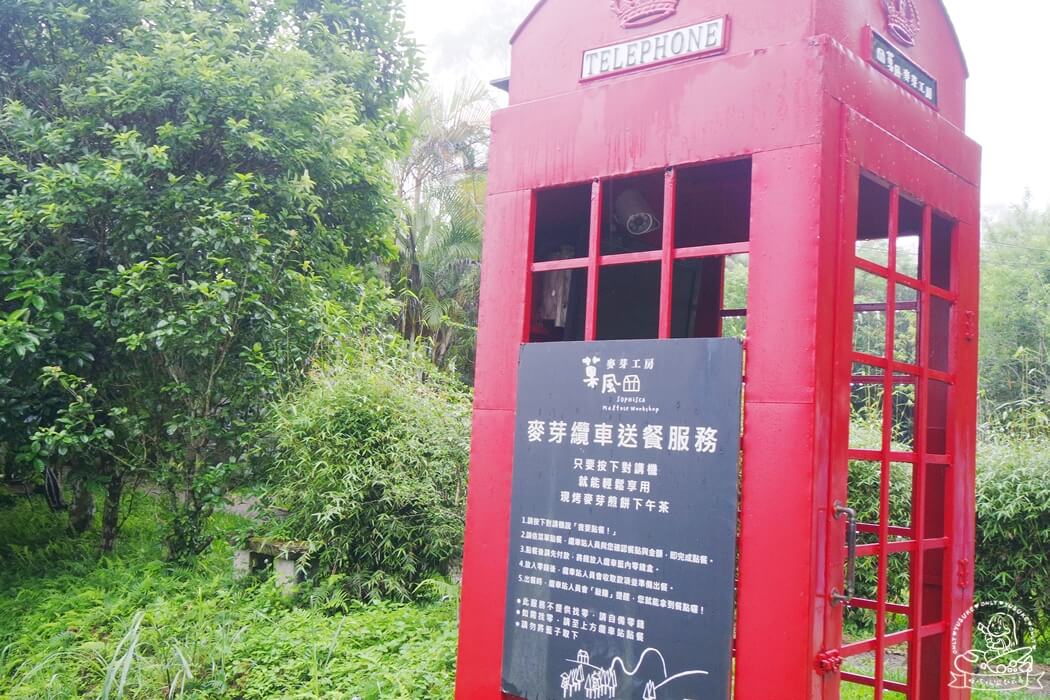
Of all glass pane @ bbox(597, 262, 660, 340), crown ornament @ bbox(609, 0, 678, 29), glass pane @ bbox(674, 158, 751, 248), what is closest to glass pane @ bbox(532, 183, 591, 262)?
glass pane @ bbox(597, 262, 660, 340)

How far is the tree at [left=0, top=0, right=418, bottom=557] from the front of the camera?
6.20 metres

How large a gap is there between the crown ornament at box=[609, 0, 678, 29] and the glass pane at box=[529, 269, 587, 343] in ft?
3.62

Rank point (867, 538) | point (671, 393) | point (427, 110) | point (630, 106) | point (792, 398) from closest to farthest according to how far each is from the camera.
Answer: point (792, 398) → point (671, 393) → point (630, 106) → point (867, 538) → point (427, 110)

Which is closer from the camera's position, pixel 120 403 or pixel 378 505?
pixel 378 505

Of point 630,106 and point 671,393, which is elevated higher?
point 630,106

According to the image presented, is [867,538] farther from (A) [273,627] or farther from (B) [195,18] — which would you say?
(B) [195,18]

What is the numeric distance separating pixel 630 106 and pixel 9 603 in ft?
18.6

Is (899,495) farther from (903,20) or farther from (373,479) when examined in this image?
(903,20)

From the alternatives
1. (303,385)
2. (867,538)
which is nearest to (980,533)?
(867,538)

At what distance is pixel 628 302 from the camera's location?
157 inches

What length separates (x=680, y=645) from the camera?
260 cm

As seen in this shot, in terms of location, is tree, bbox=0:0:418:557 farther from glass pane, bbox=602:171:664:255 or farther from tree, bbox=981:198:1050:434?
tree, bbox=981:198:1050:434

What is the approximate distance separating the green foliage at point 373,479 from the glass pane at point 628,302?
2.43 meters

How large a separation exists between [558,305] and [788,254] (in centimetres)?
145
